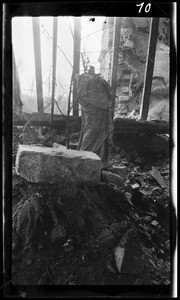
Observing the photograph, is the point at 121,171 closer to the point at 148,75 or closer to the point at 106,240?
the point at 106,240

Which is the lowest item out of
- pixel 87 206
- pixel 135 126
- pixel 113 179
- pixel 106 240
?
pixel 106 240

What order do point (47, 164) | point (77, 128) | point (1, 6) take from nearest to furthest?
1. point (1, 6)
2. point (47, 164)
3. point (77, 128)

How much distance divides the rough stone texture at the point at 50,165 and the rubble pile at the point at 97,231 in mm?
78

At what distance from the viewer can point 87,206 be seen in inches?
91.1

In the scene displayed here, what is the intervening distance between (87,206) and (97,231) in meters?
0.26

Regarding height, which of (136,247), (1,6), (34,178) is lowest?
(136,247)

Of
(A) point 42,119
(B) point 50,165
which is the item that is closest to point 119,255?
(B) point 50,165

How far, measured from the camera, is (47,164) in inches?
91.9

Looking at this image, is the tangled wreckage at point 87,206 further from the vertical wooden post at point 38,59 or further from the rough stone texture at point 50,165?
the vertical wooden post at point 38,59

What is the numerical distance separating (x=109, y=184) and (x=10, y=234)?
1095 millimetres

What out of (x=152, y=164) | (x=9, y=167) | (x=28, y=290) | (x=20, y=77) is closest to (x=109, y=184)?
(x=152, y=164)

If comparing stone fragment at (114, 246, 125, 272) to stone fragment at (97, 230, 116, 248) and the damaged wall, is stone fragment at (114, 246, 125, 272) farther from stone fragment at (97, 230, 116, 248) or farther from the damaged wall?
the damaged wall

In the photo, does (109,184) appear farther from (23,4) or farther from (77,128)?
(23,4)

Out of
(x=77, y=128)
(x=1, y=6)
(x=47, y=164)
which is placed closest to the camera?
(x=1, y=6)
